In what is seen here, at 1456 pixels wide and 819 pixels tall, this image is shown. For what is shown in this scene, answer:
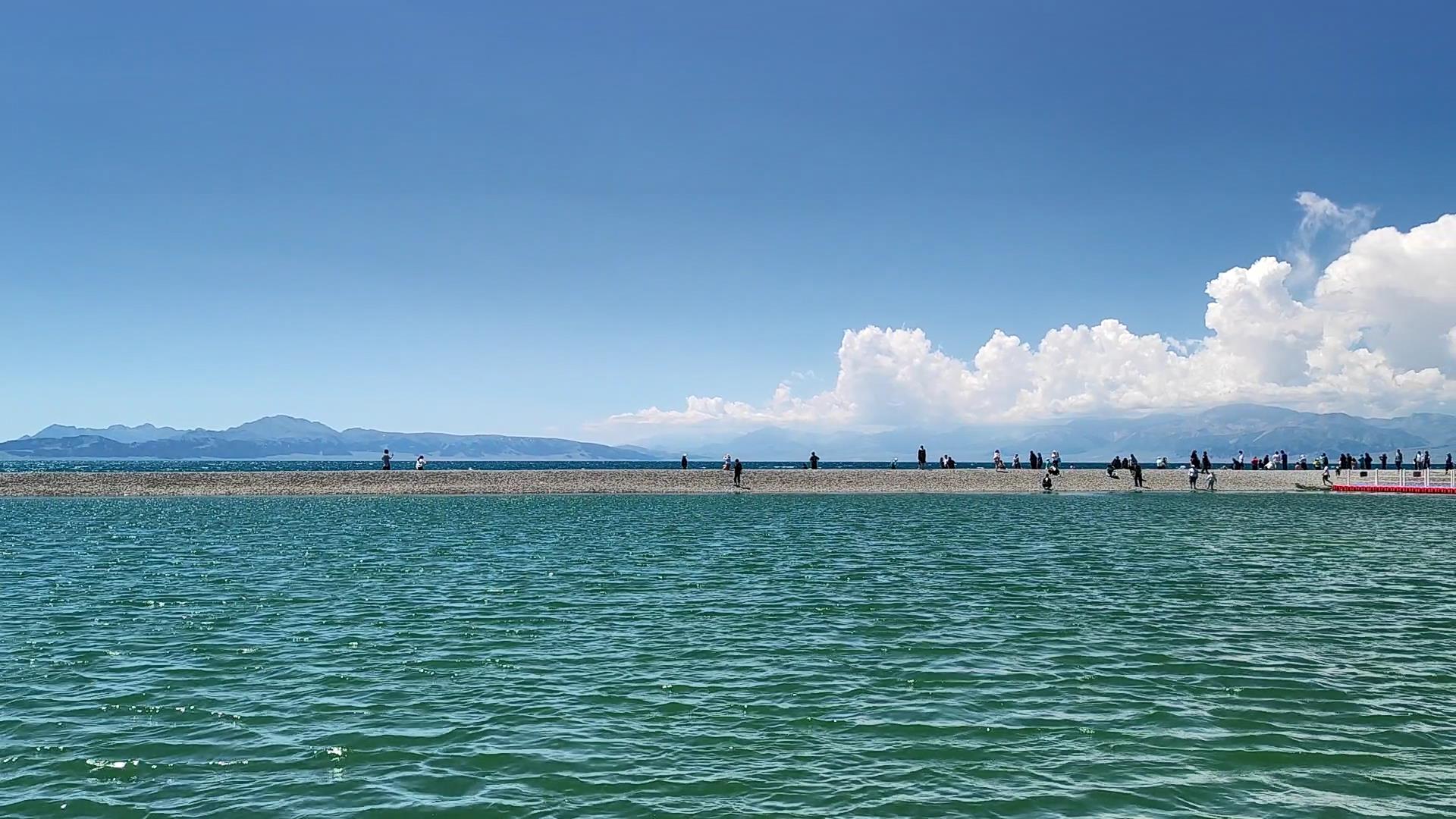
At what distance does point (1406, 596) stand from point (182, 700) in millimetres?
28580

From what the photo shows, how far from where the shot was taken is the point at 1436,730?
1347 centimetres

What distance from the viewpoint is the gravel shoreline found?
78.8 metres

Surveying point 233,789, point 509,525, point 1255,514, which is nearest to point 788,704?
point 233,789

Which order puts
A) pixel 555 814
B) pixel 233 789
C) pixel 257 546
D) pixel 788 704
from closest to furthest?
pixel 555 814
pixel 233 789
pixel 788 704
pixel 257 546

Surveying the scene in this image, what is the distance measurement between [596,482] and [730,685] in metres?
67.2

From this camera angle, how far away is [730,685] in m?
16.2

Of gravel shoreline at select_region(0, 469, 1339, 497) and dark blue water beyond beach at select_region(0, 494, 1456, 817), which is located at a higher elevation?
gravel shoreline at select_region(0, 469, 1339, 497)

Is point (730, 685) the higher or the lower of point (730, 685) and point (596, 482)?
the lower

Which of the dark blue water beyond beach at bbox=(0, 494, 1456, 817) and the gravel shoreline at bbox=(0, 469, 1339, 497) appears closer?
the dark blue water beyond beach at bbox=(0, 494, 1456, 817)

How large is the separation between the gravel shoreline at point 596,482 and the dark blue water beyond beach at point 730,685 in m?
44.9

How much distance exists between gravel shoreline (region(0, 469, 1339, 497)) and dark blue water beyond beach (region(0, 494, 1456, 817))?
1766 inches

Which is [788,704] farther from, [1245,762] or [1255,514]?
[1255,514]

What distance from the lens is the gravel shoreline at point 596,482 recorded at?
7881 cm

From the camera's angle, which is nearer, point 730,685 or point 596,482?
point 730,685
